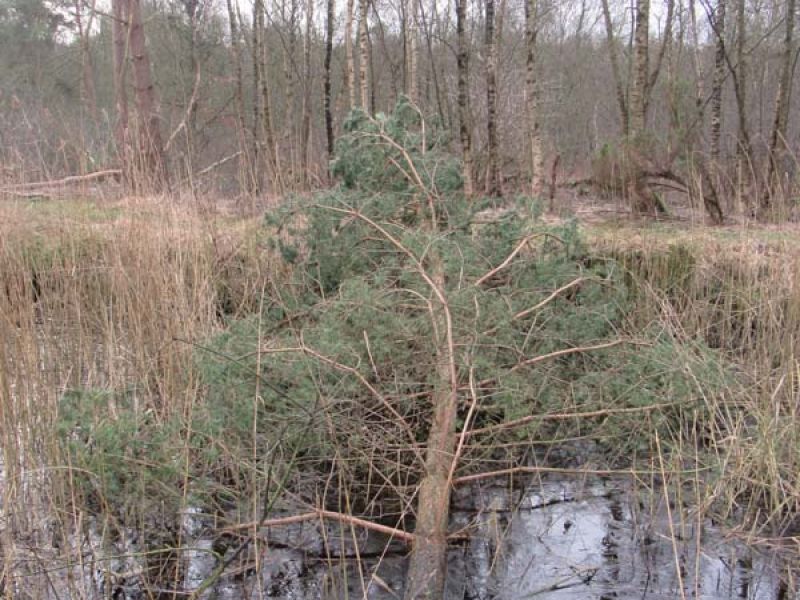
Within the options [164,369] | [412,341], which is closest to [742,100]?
[412,341]

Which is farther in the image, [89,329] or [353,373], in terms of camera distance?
[89,329]

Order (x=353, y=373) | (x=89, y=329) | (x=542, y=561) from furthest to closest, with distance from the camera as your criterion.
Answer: (x=89, y=329), (x=353, y=373), (x=542, y=561)

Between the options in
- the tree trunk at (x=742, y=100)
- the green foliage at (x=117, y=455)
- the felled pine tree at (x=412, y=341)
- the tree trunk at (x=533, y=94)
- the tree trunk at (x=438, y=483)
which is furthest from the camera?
the tree trunk at (x=742, y=100)

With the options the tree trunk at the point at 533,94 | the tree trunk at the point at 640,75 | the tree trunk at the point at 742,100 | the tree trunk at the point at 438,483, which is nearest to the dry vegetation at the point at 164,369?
the tree trunk at the point at 438,483

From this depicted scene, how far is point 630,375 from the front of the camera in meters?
3.08

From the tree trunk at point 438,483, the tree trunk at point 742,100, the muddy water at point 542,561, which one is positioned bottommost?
the muddy water at point 542,561

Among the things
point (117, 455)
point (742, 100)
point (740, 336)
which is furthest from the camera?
point (742, 100)

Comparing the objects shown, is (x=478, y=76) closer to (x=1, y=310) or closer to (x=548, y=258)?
(x=548, y=258)

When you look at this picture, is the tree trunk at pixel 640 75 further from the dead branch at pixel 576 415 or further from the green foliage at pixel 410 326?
the dead branch at pixel 576 415

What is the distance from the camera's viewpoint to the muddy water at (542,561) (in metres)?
2.48

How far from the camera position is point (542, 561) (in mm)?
2668

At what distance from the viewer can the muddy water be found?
248 centimetres

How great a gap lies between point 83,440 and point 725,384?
222 cm

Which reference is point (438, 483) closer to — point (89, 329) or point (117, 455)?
point (117, 455)
